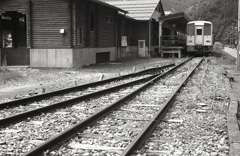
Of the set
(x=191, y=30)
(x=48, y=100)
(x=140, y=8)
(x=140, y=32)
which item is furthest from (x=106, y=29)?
(x=48, y=100)

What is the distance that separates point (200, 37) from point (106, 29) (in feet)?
39.9

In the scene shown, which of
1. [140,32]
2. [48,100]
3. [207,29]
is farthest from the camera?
[140,32]

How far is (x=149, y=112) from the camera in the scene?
7523 mm

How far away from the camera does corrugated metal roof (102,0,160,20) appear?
3569 cm

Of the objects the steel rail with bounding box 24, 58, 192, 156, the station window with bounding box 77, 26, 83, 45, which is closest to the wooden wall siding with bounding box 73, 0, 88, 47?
the station window with bounding box 77, 26, 83, 45

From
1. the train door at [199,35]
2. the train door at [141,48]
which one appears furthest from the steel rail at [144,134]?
the train door at [141,48]

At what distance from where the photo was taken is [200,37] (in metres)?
34.8

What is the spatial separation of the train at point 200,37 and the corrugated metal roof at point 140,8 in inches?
179

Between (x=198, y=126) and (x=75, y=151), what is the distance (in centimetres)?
255

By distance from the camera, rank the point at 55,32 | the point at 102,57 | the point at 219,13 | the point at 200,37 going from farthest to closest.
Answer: the point at 219,13, the point at 200,37, the point at 102,57, the point at 55,32

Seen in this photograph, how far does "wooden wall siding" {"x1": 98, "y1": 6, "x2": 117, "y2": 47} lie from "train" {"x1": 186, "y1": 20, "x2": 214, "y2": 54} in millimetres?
9796

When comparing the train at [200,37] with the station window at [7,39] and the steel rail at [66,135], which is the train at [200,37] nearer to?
the station window at [7,39]

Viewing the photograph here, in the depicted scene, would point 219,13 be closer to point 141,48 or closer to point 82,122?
point 141,48

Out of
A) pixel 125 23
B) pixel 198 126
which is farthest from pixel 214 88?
pixel 125 23
